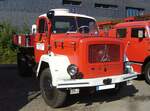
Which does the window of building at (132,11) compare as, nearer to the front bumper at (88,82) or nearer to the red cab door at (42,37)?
the red cab door at (42,37)

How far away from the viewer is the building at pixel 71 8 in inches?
1223

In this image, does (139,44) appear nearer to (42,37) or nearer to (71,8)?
(42,37)

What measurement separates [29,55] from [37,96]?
2569 millimetres

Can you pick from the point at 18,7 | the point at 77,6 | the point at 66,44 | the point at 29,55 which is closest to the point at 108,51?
the point at 66,44

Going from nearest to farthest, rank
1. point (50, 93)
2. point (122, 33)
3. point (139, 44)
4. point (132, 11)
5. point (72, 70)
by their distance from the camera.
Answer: point (72, 70) → point (50, 93) → point (139, 44) → point (122, 33) → point (132, 11)

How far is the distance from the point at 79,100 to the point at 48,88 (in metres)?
1.07

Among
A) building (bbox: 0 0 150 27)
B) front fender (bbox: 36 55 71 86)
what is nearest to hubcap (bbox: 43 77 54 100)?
front fender (bbox: 36 55 71 86)

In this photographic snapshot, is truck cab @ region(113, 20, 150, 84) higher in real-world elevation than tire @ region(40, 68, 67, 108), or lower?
higher

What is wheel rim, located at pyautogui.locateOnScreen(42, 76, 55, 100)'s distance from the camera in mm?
9078

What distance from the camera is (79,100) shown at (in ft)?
32.3

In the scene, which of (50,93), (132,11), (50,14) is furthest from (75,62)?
(132,11)

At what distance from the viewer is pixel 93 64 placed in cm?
884

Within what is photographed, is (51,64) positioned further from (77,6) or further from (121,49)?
(77,6)

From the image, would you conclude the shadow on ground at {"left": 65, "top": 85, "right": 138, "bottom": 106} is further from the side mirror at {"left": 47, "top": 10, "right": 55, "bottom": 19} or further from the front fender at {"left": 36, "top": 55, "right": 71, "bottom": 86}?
the side mirror at {"left": 47, "top": 10, "right": 55, "bottom": 19}
